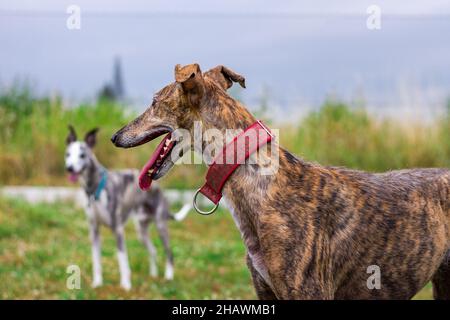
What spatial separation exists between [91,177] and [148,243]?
3.78 feet

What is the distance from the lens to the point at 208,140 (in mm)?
3920

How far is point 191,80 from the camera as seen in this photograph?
12.7 feet

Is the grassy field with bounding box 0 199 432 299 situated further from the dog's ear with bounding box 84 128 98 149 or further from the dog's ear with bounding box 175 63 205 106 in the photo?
the dog's ear with bounding box 175 63 205 106

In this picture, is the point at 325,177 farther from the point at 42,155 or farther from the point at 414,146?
the point at 42,155

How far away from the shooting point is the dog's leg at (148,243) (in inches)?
379

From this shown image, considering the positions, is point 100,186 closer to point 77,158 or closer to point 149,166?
point 77,158

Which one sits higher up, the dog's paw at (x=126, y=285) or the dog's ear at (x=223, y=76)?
the dog's ear at (x=223, y=76)

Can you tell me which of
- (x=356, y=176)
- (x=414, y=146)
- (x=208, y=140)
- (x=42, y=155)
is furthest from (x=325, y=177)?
(x=42, y=155)

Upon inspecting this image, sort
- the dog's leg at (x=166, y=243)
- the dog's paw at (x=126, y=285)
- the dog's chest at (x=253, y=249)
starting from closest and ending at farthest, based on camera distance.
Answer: the dog's chest at (x=253, y=249) → the dog's paw at (x=126, y=285) → the dog's leg at (x=166, y=243)

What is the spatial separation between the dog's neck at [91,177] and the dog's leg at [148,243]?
0.94 m

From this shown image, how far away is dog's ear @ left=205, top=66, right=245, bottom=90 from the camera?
414 centimetres

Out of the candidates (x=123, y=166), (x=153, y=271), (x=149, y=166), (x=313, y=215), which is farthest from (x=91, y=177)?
(x=313, y=215)

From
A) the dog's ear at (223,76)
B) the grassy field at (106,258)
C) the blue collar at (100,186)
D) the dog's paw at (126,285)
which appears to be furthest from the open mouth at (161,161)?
the blue collar at (100,186)

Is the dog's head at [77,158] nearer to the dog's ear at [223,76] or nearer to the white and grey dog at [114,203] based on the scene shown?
the white and grey dog at [114,203]
